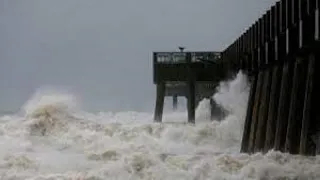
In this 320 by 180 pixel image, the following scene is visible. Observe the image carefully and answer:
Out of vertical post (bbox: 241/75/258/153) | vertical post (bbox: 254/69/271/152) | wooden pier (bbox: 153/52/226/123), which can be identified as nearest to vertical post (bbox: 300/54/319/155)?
vertical post (bbox: 254/69/271/152)

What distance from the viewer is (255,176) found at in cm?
1200

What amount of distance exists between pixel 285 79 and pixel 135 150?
4.27 metres

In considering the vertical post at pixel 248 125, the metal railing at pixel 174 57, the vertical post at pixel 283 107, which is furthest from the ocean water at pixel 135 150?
the metal railing at pixel 174 57

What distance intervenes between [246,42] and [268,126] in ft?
32.3

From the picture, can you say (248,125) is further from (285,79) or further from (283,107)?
(283,107)

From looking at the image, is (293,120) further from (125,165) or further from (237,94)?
(237,94)

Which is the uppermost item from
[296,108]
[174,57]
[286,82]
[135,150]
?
[174,57]

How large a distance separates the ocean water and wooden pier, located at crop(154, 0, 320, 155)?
3.72ft

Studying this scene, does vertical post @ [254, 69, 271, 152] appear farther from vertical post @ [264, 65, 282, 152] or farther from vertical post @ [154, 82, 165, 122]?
vertical post @ [154, 82, 165, 122]

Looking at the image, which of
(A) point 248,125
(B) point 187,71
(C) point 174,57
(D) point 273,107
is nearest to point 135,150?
(D) point 273,107

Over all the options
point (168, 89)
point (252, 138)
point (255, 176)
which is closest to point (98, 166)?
point (255, 176)

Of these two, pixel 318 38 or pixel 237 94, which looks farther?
pixel 237 94

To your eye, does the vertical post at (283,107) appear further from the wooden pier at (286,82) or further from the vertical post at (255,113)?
the vertical post at (255,113)

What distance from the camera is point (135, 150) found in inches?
701
